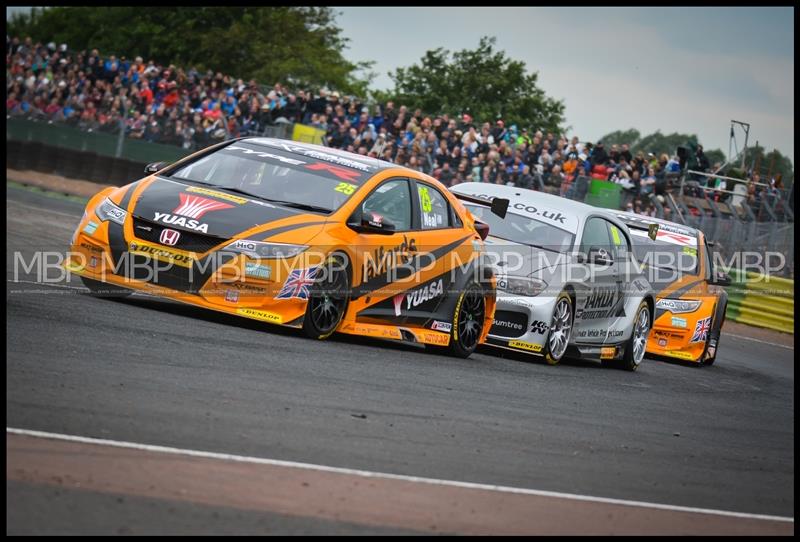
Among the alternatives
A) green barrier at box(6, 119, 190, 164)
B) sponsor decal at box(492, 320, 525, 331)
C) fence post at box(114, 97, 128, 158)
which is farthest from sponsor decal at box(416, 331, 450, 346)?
fence post at box(114, 97, 128, 158)

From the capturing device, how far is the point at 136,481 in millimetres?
5266

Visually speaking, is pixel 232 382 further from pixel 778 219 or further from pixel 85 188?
pixel 85 188

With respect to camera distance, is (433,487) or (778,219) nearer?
(433,487)

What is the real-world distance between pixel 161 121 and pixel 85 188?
8.10 feet

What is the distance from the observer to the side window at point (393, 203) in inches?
436

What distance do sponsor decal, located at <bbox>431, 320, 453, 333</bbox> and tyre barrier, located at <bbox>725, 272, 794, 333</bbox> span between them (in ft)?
54.0

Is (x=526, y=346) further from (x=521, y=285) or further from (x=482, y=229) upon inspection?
(x=482, y=229)

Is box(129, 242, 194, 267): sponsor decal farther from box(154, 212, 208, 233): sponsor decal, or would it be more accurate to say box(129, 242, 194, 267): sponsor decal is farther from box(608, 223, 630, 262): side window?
box(608, 223, 630, 262): side window

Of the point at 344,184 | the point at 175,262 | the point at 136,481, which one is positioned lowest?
the point at 136,481

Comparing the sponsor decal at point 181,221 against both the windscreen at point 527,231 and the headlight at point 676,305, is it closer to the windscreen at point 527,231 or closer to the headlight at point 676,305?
the windscreen at point 527,231

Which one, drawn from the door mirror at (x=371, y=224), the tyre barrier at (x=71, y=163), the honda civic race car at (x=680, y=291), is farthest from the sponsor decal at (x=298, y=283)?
the tyre barrier at (x=71, y=163)

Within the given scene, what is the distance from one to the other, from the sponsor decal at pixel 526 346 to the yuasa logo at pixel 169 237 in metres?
4.03

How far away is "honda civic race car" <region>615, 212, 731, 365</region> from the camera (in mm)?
16531

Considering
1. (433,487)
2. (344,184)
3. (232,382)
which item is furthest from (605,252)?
(433,487)
